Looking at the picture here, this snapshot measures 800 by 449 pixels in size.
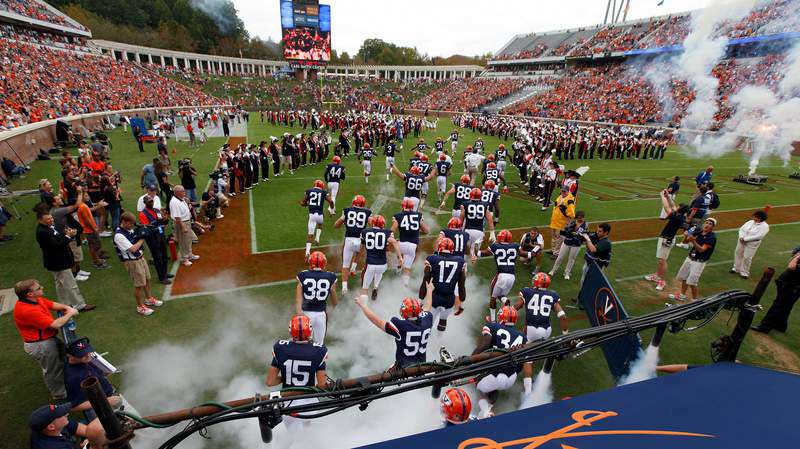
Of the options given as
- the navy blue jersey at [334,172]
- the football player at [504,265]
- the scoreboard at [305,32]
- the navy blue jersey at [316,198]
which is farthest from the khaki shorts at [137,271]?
the scoreboard at [305,32]

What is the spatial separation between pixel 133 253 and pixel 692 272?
39.8 feet

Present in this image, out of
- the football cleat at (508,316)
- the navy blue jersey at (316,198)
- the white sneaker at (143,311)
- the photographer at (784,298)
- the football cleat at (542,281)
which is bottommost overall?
the white sneaker at (143,311)

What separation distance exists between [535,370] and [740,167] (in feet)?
104

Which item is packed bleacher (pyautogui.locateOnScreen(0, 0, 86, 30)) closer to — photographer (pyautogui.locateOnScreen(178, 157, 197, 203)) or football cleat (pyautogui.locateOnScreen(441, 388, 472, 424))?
photographer (pyautogui.locateOnScreen(178, 157, 197, 203))

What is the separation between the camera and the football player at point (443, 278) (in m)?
6.72

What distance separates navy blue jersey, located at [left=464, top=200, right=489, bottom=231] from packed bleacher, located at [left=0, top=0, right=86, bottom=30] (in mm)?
48605

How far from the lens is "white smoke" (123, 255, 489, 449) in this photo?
501cm

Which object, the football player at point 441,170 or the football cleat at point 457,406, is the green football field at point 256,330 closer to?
the football cleat at point 457,406

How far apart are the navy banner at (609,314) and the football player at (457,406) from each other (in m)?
1.91

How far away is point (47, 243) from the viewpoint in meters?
6.65

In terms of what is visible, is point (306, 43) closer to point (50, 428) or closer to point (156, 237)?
point (156, 237)

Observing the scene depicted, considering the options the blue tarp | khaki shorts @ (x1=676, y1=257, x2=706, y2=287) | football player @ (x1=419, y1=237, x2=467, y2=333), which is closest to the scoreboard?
football player @ (x1=419, y1=237, x2=467, y2=333)

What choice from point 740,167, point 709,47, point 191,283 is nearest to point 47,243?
point 191,283

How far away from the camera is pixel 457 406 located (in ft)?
12.6
